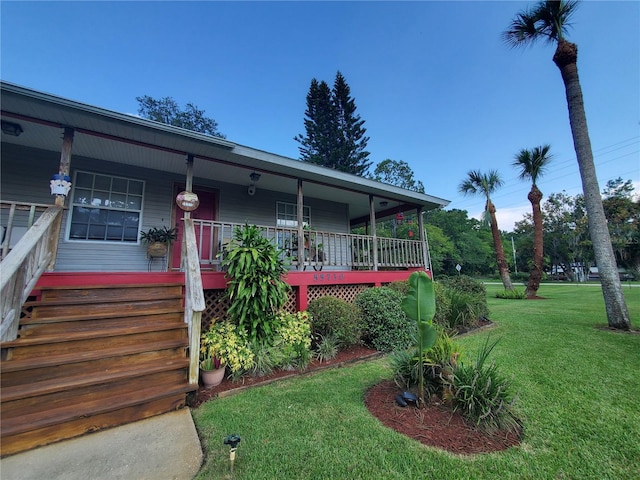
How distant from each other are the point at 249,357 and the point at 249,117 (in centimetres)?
1910

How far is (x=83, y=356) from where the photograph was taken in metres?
3.02

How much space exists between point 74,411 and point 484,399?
4083 millimetres

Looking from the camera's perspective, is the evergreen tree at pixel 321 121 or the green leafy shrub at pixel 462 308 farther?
the evergreen tree at pixel 321 121

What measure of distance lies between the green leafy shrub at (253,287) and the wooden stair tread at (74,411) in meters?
1.25

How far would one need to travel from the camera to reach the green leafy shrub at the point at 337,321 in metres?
5.06

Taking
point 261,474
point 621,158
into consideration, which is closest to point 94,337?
point 261,474

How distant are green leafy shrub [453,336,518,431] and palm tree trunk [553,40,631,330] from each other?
600 centimetres

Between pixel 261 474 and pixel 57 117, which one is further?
pixel 57 117

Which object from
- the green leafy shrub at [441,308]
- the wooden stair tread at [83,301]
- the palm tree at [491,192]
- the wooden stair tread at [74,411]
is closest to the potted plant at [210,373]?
the wooden stair tread at [74,411]

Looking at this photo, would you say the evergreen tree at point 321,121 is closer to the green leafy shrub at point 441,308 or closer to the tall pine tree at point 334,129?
the tall pine tree at point 334,129

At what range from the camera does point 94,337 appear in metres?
3.23

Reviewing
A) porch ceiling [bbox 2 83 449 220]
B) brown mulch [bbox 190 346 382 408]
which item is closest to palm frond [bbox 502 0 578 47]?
porch ceiling [bbox 2 83 449 220]

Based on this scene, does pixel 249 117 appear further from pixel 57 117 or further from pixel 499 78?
pixel 57 117

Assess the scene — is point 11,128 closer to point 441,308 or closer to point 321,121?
point 441,308
